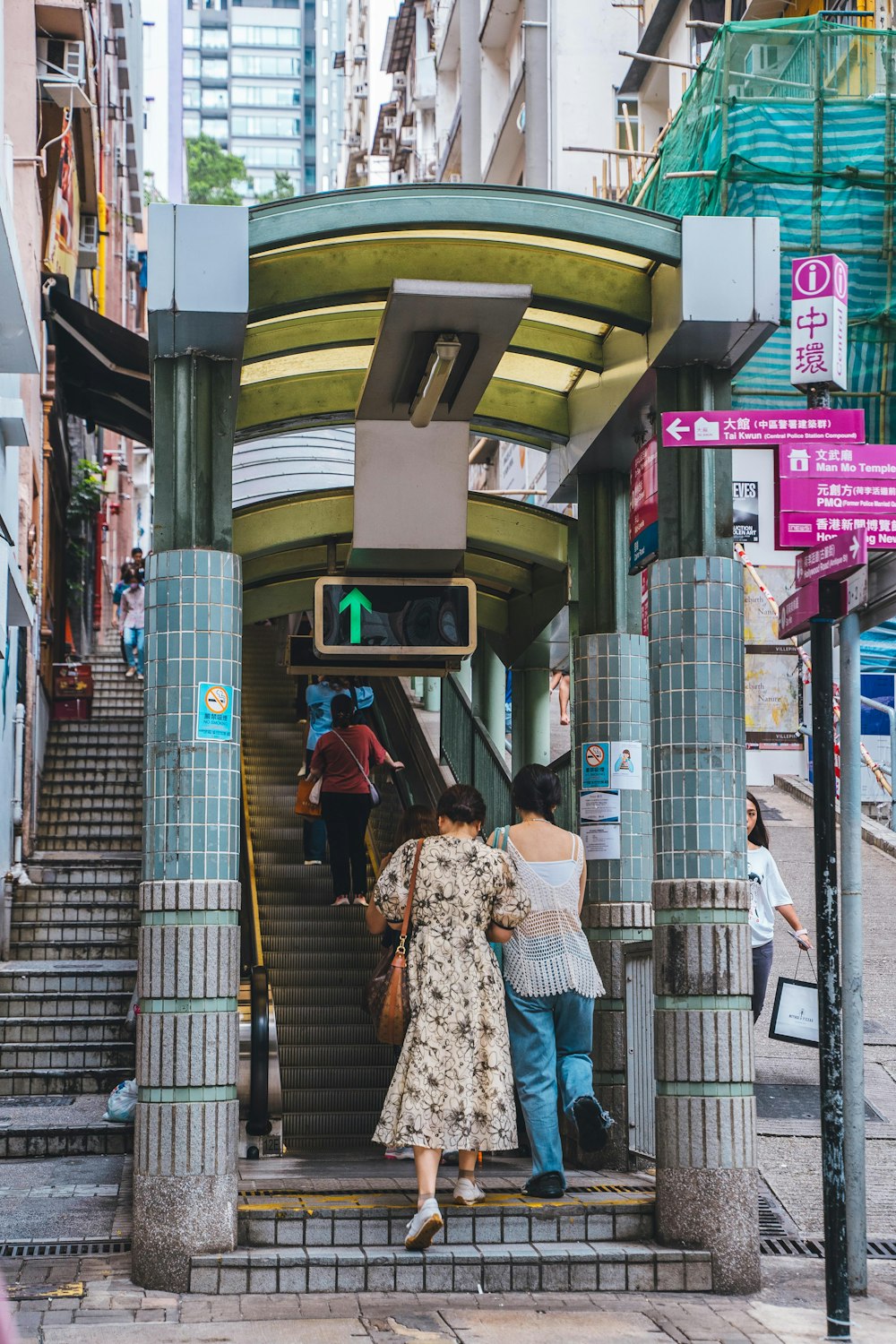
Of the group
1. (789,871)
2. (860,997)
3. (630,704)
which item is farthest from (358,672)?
(789,871)

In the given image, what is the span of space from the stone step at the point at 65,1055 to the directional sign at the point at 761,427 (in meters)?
6.10

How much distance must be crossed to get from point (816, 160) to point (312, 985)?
1167 centimetres

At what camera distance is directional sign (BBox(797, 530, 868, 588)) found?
6.04m

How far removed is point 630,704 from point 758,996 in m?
1.82

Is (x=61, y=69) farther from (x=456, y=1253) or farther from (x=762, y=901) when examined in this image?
(x=456, y=1253)

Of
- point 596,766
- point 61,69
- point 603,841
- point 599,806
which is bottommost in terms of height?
point 603,841

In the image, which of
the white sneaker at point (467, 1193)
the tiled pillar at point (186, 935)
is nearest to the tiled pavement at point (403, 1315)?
the tiled pillar at point (186, 935)

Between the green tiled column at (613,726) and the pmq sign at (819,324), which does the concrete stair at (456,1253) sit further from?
the pmq sign at (819,324)

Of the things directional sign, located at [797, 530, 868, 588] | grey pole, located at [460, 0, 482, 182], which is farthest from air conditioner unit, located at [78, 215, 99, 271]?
directional sign, located at [797, 530, 868, 588]

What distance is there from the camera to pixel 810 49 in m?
18.6

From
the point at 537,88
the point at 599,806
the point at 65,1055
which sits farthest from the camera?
the point at 537,88

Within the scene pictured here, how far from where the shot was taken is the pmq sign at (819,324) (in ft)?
21.0

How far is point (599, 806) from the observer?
28.9 feet

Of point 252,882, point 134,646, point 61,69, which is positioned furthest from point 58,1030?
point 61,69
